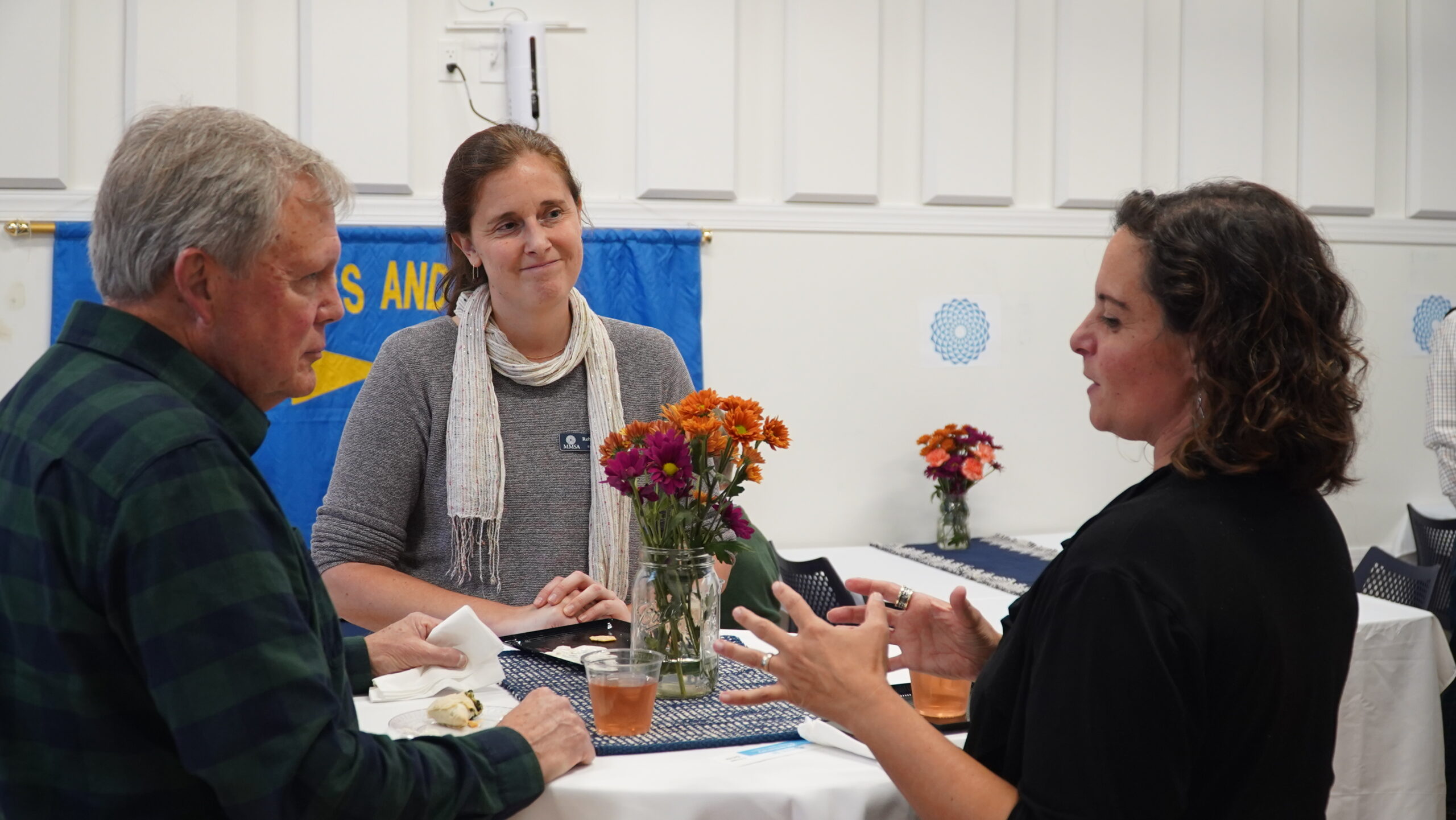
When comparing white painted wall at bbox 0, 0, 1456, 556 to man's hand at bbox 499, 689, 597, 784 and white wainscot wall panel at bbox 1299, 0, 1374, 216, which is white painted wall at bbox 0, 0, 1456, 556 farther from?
man's hand at bbox 499, 689, 597, 784

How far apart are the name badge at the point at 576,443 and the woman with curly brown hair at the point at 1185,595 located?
1.01m

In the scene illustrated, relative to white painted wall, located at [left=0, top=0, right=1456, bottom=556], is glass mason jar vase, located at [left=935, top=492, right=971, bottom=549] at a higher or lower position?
lower

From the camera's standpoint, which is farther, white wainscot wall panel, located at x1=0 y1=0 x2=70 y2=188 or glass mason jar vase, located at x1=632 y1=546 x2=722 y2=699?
white wainscot wall panel, located at x1=0 y1=0 x2=70 y2=188

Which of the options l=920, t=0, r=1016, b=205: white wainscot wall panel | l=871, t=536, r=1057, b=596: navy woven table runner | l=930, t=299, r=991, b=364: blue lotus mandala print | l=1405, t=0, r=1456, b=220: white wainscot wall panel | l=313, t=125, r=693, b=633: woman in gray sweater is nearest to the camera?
l=313, t=125, r=693, b=633: woman in gray sweater

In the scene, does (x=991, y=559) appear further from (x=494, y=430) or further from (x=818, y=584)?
(x=494, y=430)

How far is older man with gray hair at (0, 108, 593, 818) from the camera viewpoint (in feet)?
3.34

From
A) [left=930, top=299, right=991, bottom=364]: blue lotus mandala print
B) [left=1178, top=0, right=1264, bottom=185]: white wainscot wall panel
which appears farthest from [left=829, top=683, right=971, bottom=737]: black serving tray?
[left=1178, top=0, right=1264, bottom=185]: white wainscot wall panel

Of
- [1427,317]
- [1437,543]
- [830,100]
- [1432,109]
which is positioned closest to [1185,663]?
[830,100]

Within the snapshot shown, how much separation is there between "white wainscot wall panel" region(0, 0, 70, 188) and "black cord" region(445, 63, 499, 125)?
1.17 meters

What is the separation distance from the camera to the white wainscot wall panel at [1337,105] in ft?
15.6

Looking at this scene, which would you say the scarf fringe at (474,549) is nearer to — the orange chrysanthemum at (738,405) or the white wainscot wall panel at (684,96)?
the orange chrysanthemum at (738,405)

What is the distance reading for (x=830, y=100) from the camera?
4.28 meters

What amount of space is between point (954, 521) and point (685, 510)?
278cm

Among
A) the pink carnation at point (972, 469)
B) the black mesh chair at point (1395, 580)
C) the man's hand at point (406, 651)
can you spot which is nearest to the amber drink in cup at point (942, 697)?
the man's hand at point (406, 651)
